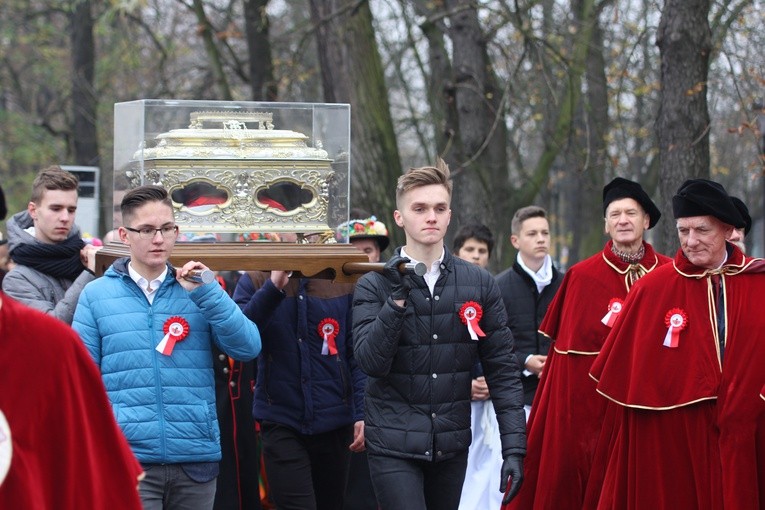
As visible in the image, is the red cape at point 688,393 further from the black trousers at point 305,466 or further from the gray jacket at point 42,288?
the gray jacket at point 42,288

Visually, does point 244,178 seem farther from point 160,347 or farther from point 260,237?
point 160,347

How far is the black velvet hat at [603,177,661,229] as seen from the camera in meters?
8.03

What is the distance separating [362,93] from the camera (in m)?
13.0

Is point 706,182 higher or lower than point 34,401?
higher

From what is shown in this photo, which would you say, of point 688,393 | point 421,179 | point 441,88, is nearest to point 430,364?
point 421,179

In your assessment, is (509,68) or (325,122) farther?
(509,68)

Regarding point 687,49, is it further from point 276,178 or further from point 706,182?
point 276,178

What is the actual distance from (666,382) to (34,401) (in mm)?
3749

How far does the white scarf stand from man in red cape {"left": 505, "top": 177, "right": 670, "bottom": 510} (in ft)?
2.10

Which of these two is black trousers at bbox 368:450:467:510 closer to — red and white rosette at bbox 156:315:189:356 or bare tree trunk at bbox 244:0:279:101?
red and white rosette at bbox 156:315:189:356

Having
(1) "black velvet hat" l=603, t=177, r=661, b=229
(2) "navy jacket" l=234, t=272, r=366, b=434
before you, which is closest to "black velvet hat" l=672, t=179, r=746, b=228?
(1) "black velvet hat" l=603, t=177, r=661, b=229

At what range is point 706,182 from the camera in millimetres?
6914

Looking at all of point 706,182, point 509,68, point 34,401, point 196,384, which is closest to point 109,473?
point 34,401

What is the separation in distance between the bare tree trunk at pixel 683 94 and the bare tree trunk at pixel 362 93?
11.0 ft
